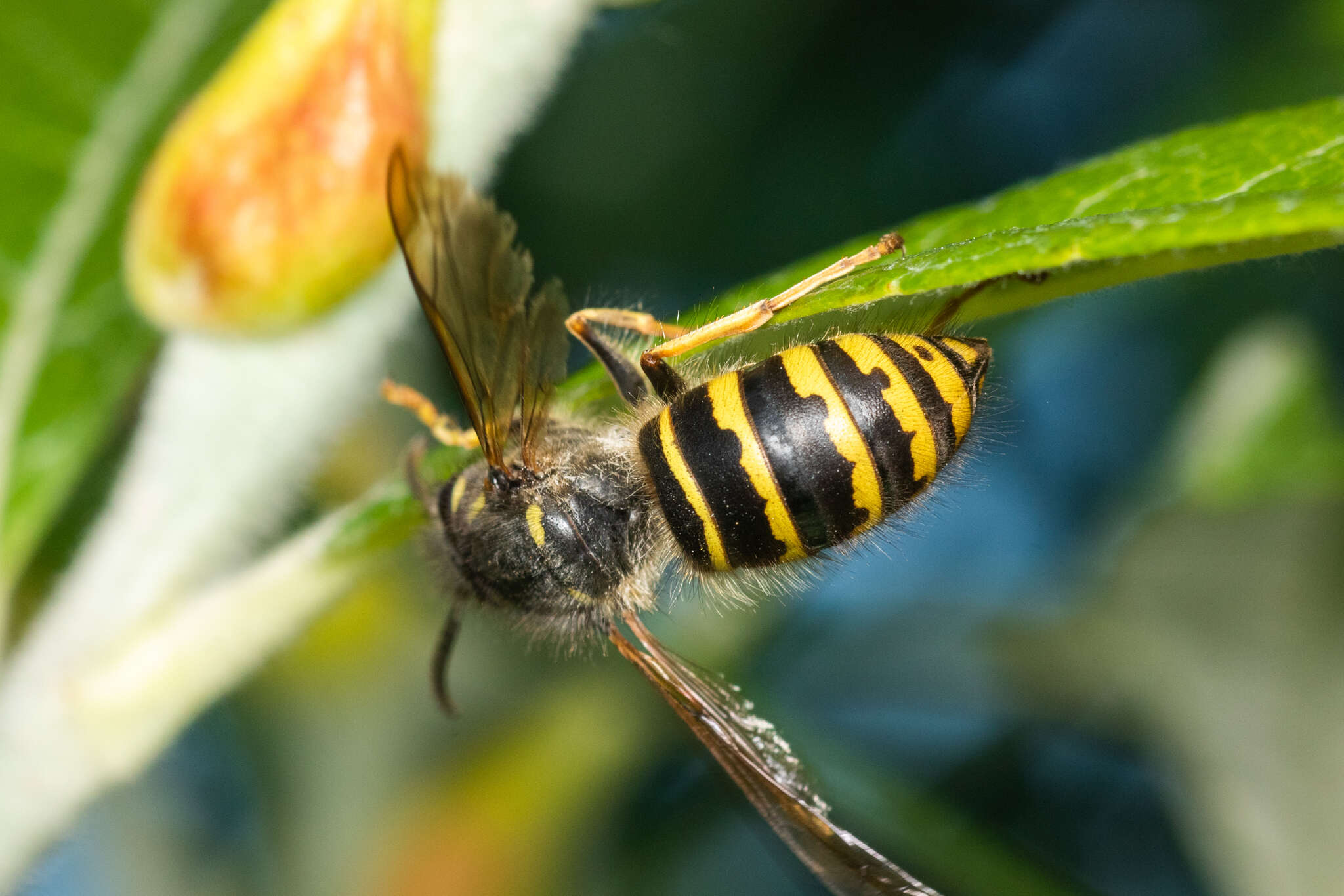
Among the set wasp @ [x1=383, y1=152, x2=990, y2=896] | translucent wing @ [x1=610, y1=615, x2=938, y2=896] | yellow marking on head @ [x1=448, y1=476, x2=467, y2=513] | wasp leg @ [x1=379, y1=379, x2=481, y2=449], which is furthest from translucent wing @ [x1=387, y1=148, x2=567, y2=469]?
translucent wing @ [x1=610, y1=615, x2=938, y2=896]

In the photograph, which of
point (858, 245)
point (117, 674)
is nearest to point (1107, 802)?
point (858, 245)

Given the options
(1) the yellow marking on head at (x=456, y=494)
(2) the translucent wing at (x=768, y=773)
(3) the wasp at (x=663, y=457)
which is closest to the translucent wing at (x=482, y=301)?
(3) the wasp at (x=663, y=457)

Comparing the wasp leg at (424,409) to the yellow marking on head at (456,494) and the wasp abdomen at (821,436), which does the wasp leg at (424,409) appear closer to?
the yellow marking on head at (456,494)

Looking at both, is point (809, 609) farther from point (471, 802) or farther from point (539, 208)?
point (539, 208)

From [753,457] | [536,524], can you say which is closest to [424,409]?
[536,524]

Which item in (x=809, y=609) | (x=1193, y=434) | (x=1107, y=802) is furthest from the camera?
(x=1107, y=802)
